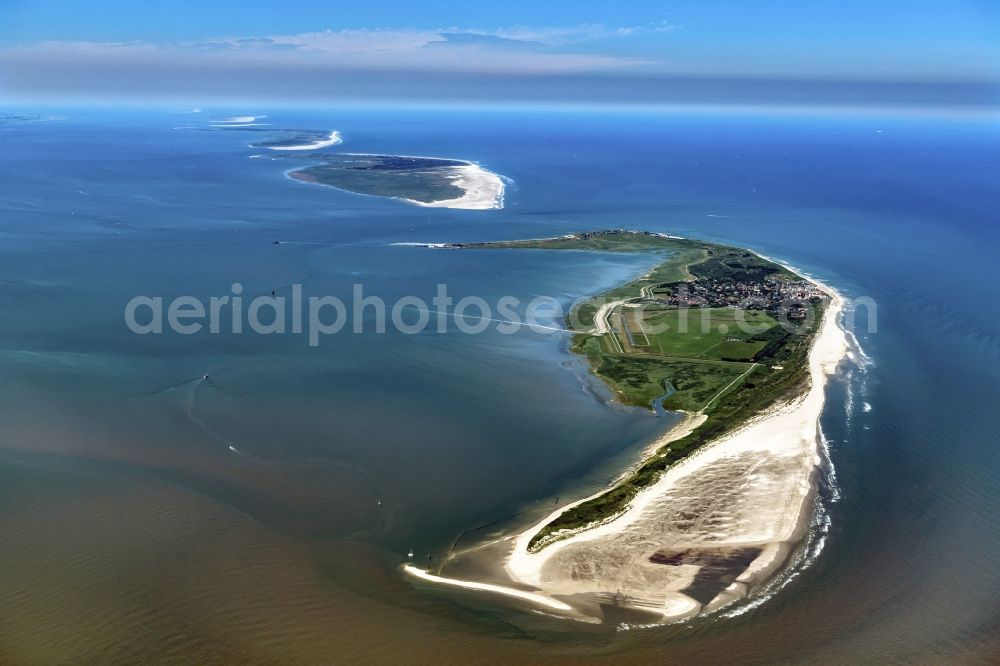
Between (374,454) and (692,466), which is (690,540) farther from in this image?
(374,454)

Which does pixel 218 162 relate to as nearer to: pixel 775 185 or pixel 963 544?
pixel 775 185

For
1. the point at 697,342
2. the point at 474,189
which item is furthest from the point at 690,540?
the point at 474,189

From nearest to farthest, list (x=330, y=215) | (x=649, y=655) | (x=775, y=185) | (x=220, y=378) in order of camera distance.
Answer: (x=649, y=655), (x=220, y=378), (x=330, y=215), (x=775, y=185)

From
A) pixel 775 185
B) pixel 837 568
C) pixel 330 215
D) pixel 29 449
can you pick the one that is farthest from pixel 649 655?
pixel 775 185

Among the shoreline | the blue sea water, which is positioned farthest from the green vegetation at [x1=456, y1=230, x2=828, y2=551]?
the shoreline

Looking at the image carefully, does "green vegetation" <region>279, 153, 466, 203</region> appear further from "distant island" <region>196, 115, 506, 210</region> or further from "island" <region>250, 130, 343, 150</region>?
"island" <region>250, 130, 343, 150</region>
